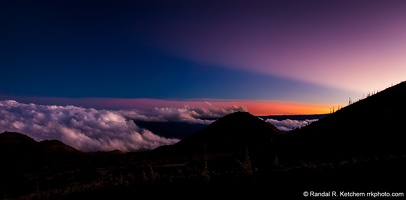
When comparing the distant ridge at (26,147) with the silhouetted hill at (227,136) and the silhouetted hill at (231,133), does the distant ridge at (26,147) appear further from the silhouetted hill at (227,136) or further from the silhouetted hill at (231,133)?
the silhouetted hill at (231,133)

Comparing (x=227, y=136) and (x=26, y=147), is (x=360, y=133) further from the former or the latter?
(x=26, y=147)

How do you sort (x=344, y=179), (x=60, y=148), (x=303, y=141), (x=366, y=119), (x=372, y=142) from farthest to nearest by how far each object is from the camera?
(x=60, y=148), (x=303, y=141), (x=366, y=119), (x=372, y=142), (x=344, y=179)

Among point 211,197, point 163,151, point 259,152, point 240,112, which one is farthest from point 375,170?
point 240,112

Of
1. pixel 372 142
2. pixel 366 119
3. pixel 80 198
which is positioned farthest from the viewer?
pixel 366 119

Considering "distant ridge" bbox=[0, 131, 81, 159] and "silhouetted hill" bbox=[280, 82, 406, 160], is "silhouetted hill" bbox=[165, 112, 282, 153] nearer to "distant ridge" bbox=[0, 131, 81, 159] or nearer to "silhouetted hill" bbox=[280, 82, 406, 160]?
"silhouetted hill" bbox=[280, 82, 406, 160]

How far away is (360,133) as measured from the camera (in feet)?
66.9

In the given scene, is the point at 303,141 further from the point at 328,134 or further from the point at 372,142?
the point at 372,142

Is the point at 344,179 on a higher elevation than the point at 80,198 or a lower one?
higher

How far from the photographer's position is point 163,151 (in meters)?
65.8

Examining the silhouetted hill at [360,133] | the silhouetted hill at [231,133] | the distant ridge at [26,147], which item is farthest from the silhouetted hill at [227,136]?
the distant ridge at [26,147]

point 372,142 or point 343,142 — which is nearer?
point 372,142

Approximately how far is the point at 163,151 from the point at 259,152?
42.7 metres

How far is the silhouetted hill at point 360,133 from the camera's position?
59.0 ft

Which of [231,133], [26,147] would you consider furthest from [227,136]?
[26,147]
